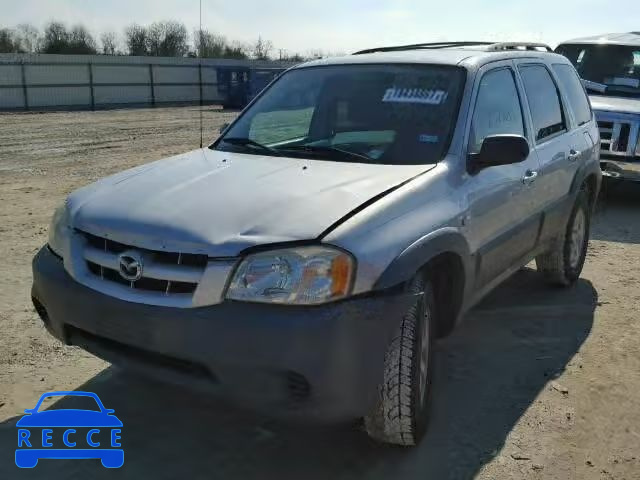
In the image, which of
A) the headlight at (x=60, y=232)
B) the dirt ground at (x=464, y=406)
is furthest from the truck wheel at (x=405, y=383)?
the headlight at (x=60, y=232)

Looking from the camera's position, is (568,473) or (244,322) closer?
(244,322)

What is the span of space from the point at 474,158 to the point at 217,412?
73.3 inches

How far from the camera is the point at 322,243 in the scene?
257cm

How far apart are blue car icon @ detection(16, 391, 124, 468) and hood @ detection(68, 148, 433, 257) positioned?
0.99 m

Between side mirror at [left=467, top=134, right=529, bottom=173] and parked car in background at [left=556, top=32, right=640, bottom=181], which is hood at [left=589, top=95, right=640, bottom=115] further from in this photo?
side mirror at [left=467, top=134, right=529, bottom=173]

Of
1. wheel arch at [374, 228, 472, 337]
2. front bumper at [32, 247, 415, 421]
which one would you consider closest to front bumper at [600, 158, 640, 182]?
wheel arch at [374, 228, 472, 337]

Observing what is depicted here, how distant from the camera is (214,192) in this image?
305 centimetres

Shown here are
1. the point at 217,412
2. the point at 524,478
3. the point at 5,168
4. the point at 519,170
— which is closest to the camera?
the point at 524,478

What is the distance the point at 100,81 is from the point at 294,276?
28.6 meters

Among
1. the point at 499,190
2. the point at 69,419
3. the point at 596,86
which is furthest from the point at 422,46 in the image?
the point at 596,86

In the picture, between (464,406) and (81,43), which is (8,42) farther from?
(464,406)

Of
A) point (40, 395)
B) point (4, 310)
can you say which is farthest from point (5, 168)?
point (40, 395)

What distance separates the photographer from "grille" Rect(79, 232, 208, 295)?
2607 millimetres

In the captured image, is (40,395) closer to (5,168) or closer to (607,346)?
(607,346)
